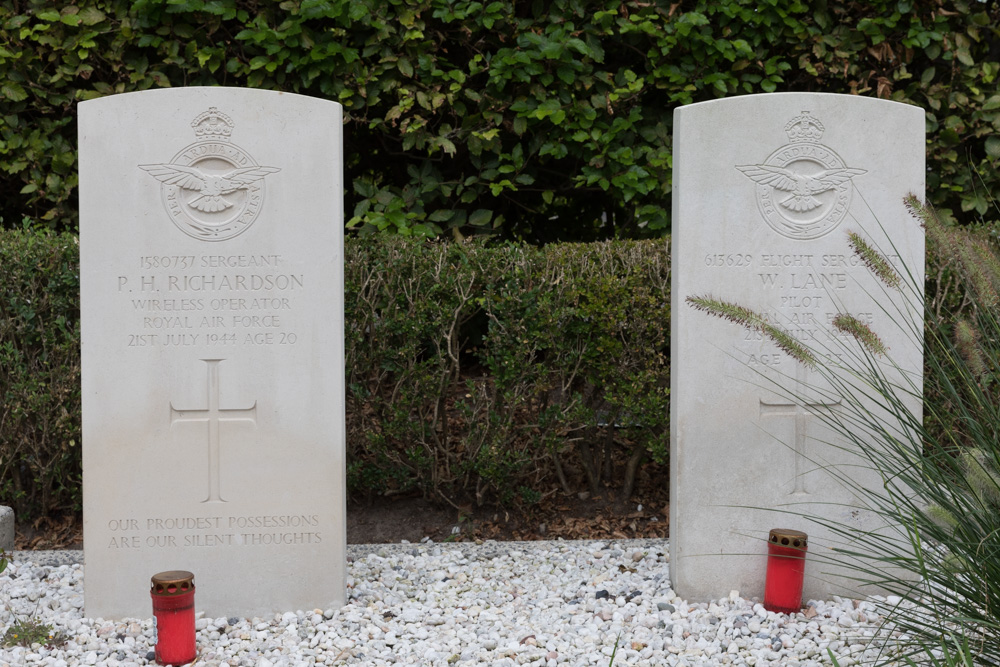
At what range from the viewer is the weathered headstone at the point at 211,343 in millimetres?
3312

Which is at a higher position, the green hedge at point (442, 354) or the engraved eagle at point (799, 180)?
the engraved eagle at point (799, 180)

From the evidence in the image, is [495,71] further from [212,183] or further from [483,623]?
[483,623]

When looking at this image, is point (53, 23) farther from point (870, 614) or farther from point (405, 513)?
point (870, 614)

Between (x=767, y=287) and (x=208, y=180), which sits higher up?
(x=208, y=180)

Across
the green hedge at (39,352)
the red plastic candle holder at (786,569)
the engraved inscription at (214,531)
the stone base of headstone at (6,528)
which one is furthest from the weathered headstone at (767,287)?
the stone base of headstone at (6,528)

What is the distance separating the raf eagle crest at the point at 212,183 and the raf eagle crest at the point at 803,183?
1.84 meters

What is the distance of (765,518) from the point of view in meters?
3.59

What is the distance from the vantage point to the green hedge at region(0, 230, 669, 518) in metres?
4.25

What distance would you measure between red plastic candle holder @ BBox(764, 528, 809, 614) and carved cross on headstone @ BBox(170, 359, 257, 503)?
2.00 m

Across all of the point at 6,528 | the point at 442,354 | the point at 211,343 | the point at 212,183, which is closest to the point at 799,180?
the point at 442,354

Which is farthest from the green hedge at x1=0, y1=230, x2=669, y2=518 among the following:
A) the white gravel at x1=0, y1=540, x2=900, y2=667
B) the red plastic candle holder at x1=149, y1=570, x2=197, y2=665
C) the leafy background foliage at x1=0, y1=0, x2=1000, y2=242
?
the red plastic candle holder at x1=149, y1=570, x2=197, y2=665

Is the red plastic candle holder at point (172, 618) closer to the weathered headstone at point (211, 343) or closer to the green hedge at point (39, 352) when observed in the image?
the weathered headstone at point (211, 343)

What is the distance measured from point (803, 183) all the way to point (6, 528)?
3.75 metres

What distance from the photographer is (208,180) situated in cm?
333
